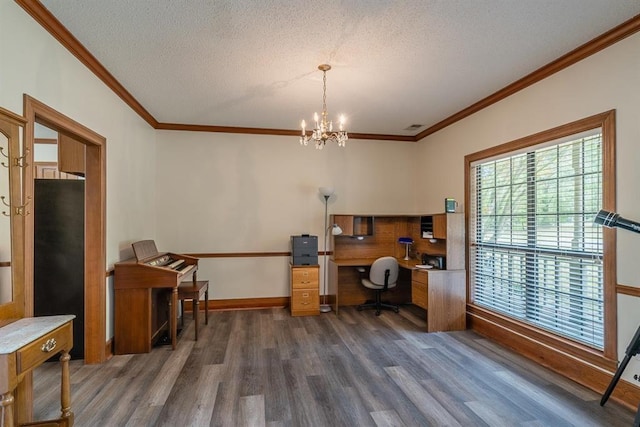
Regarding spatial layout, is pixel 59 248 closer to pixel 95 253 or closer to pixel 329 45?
pixel 95 253

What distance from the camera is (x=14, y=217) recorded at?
1919mm

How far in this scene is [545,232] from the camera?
3057 millimetres

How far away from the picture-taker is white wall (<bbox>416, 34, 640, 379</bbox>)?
229 cm

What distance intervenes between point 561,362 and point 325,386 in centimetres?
209

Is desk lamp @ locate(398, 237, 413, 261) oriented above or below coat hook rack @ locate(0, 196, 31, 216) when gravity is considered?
below

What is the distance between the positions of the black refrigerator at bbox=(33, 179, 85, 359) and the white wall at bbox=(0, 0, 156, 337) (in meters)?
0.25

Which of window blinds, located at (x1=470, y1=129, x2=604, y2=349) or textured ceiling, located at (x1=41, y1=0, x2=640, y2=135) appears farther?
window blinds, located at (x1=470, y1=129, x2=604, y2=349)

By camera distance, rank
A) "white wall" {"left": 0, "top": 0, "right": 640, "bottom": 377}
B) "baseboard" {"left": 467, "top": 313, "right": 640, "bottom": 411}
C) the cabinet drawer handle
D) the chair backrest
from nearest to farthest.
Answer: the cabinet drawer handle
"baseboard" {"left": 467, "top": 313, "right": 640, "bottom": 411}
"white wall" {"left": 0, "top": 0, "right": 640, "bottom": 377}
the chair backrest

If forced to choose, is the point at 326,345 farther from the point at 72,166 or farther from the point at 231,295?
the point at 72,166

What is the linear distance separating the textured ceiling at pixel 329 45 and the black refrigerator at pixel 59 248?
1.28m

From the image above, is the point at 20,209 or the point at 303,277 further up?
the point at 20,209

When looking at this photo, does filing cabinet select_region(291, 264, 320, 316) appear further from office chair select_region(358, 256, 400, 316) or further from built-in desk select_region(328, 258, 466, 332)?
office chair select_region(358, 256, 400, 316)

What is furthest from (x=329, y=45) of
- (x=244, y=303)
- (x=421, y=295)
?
(x=244, y=303)

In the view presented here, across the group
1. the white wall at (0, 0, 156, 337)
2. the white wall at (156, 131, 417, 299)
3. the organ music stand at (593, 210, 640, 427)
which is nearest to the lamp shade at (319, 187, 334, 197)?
the white wall at (156, 131, 417, 299)
